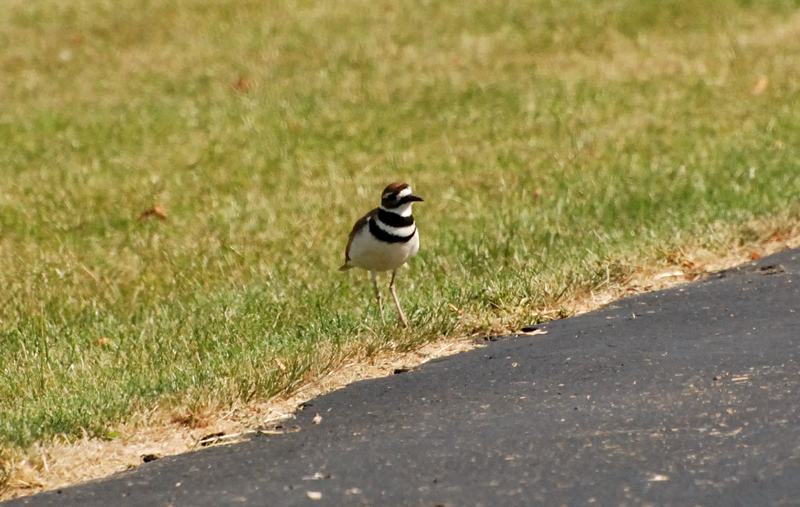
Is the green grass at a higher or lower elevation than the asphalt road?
higher

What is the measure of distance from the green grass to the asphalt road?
1.75 feet

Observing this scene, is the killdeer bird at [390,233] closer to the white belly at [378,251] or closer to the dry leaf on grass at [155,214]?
the white belly at [378,251]

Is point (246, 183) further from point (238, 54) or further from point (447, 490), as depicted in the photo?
point (447, 490)

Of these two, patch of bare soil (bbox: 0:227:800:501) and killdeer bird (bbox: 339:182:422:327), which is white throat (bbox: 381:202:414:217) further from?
patch of bare soil (bbox: 0:227:800:501)

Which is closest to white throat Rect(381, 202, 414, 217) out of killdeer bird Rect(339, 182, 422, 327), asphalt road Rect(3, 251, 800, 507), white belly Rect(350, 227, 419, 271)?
killdeer bird Rect(339, 182, 422, 327)

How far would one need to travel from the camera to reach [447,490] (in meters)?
4.34

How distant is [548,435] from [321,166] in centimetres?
723

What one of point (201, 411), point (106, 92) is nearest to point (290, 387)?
point (201, 411)

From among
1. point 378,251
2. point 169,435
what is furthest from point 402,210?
point 169,435

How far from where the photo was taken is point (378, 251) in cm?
702

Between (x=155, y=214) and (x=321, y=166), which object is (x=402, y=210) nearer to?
(x=155, y=214)

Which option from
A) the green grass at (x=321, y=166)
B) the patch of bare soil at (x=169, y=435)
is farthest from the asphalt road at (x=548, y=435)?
the green grass at (x=321, y=166)

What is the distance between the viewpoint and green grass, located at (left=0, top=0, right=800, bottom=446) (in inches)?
269

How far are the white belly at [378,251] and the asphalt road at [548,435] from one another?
37.5 inches
